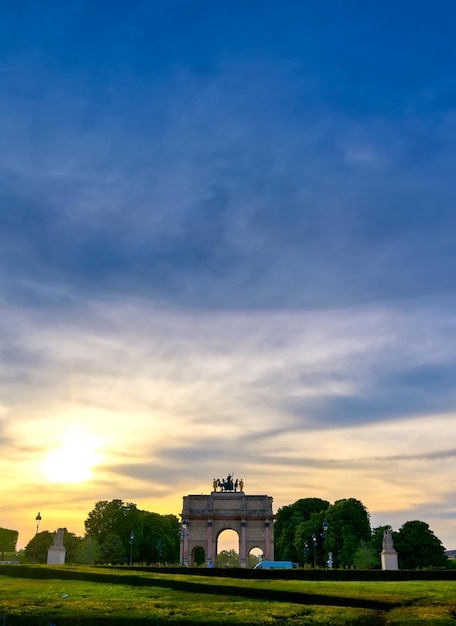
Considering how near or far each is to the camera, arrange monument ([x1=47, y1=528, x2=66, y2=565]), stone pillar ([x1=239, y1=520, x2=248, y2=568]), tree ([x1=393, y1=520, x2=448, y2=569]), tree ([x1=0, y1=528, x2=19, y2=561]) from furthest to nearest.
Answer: tree ([x1=0, y1=528, x2=19, y2=561]) → stone pillar ([x1=239, y1=520, x2=248, y2=568]) → tree ([x1=393, y1=520, x2=448, y2=569]) → monument ([x1=47, y1=528, x2=66, y2=565])

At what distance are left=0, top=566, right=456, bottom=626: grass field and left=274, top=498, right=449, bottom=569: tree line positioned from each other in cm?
3540

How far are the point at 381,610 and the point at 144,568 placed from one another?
23843 millimetres

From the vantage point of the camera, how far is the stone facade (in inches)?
3531

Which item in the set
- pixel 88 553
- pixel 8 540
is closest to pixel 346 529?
pixel 88 553

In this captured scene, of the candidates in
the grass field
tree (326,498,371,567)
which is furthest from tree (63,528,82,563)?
the grass field

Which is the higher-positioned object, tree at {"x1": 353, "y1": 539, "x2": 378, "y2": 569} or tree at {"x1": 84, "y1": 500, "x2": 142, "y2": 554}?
tree at {"x1": 84, "y1": 500, "x2": 142, "y2": 554}

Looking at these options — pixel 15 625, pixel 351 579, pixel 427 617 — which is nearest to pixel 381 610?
pixel 427 617

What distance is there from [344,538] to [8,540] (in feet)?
211

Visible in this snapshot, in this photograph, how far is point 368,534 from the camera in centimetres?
8969

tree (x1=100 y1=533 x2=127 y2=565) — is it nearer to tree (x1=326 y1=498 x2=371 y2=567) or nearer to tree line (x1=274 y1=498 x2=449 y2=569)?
tree line (x1=274 y1=498 x2=449 y2=569)

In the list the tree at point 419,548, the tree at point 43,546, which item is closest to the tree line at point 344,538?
the tree at point 419,548

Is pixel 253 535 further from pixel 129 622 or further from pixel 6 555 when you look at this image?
pixel 129 622

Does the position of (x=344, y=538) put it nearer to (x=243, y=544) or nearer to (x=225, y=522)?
(x=243, y=544)

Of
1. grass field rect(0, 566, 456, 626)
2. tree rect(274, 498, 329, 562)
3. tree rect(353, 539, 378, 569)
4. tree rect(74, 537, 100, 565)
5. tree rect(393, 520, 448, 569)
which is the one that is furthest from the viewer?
tree rect(274, 498, 329, 562)
